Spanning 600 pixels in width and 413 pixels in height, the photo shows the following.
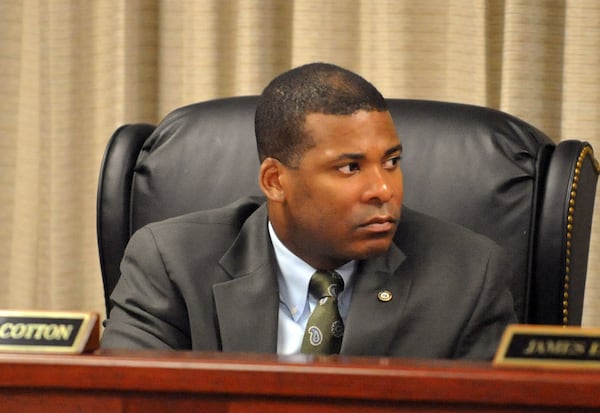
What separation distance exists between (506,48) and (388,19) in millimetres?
293

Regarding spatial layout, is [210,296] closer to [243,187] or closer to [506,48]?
[243,187]

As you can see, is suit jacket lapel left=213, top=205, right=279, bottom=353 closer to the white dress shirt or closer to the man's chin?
the white dress shirt

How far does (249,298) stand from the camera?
1.68 meters

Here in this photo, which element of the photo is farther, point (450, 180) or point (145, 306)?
point (450, 180)

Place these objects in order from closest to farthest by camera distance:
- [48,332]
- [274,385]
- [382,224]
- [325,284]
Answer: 1. [274,385]
2. [48,332]
3. [382,224]
4. [325,284]

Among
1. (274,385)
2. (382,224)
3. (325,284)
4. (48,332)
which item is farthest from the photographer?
(325,284)

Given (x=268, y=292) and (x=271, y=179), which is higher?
(x=271, y=179)

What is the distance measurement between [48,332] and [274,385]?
0.82 feet

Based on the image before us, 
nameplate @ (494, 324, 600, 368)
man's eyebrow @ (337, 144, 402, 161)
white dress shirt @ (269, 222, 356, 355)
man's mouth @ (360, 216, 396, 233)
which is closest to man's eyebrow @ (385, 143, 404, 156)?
man's eyebrow @ (337, 144, 402, 161)

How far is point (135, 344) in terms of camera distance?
165cm

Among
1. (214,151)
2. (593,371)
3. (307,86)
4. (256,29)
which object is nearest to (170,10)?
(256,29)

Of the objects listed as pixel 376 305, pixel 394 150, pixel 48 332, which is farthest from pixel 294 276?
pixel 48 332

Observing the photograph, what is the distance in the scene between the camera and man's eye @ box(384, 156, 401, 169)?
5.50 feet

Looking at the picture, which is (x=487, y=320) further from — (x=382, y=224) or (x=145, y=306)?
(x=145, y=306)
